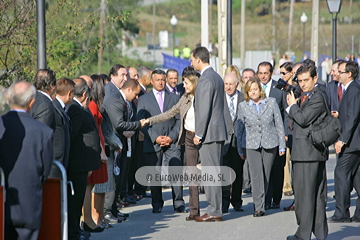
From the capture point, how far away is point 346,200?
9438mm

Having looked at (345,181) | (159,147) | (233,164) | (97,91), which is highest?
(97,91)

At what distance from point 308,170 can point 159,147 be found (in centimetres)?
353

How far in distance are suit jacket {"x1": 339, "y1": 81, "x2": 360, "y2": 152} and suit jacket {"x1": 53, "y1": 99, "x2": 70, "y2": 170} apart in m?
4.05

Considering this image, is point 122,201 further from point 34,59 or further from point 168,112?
point 34,59

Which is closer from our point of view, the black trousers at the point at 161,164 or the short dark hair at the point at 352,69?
the short dark hair at the point at 352,69

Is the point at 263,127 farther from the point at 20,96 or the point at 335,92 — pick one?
the point at 20,96

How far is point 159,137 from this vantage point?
10539 millimetres

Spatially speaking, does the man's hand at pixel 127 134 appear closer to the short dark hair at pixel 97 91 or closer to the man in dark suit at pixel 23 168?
the short dark hair at pixel 97 91

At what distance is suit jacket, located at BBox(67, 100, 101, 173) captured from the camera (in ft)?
25.4

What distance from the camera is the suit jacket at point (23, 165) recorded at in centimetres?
549

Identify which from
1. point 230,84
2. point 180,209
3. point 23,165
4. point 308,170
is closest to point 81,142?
point 23,165

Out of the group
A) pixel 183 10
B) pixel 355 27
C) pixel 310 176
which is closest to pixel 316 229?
pixel 310 176

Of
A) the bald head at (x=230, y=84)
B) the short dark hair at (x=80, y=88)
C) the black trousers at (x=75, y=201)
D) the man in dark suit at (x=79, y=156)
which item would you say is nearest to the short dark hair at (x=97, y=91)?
the short dark hair at (x=80, y=88)

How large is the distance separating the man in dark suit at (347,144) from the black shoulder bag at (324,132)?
177 cm
